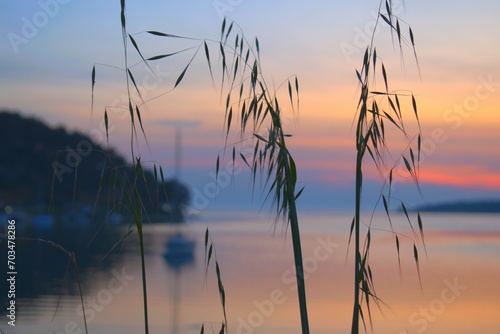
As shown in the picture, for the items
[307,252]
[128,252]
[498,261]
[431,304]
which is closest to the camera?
[431,304]

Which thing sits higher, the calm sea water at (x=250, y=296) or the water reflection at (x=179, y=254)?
the calm sea water at (x=250, y=296)

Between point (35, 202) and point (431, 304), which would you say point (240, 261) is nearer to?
point (431, 304)

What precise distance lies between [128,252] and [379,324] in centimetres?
2285

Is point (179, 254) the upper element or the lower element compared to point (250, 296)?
lower

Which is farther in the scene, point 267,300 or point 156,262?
point 156,262

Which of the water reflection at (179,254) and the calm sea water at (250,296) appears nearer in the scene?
the calm sea water at (250,296)

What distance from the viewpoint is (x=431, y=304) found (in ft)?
45.5

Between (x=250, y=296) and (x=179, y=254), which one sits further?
(x=179, y=254)

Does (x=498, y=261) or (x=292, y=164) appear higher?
(x=292, y=164)

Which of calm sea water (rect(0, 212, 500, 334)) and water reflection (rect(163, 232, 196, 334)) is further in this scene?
water reflection (rect(163, 232, 196, 334))

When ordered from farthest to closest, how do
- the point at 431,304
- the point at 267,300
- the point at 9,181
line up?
the point at 9,181 < the point at 267,300 < the point at 431,304

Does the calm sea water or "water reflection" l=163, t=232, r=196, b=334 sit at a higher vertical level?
the calm sea water

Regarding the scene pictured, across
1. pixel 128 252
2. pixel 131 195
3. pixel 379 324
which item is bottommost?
pixel 128 252

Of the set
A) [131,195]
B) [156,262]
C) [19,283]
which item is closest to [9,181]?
[156,262]
